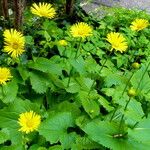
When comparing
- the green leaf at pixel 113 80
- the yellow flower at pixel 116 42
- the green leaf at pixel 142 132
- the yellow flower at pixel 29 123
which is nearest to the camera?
the yellow flower at pixel 29 123

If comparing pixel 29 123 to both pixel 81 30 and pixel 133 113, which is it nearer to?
pixel 133 113

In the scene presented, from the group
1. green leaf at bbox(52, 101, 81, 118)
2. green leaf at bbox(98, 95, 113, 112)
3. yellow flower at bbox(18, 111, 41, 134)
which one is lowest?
green leaf at bbox(52, 101, 81, 118)

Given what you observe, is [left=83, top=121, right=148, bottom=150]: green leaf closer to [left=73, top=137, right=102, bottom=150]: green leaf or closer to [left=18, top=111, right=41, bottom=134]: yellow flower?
[left=73, top=137, right=102, bottom=150]: green leaf

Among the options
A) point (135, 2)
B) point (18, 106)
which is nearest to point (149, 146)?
point (18, 106)

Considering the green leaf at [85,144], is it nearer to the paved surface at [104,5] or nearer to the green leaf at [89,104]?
the green leaf at [89,104]

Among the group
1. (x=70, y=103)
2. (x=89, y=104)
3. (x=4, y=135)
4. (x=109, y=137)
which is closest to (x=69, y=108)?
(x=70, y=103)

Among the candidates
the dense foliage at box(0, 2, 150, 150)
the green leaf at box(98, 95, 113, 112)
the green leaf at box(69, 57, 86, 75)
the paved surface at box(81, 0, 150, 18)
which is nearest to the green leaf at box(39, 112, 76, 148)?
the dense foliage at box(0, 2, 150, 150)

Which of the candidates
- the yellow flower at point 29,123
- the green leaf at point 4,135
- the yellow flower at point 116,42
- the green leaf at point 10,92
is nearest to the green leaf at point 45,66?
the green leaf at point 10,92
